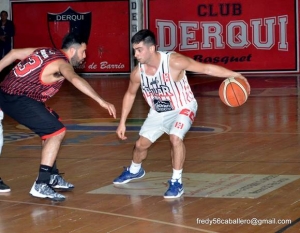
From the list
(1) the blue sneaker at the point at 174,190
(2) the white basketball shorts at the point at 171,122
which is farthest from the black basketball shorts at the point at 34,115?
(1) the blue sneaker at the point at 174,190

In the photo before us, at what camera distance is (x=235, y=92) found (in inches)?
389

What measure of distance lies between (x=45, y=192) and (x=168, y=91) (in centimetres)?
187

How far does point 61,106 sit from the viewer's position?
2048 cm

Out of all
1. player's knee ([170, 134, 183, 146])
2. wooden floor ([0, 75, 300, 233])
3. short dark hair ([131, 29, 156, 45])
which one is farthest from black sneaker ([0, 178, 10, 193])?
short dark hair ([131, 29, 156, 45])

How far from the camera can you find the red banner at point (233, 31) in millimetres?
28594

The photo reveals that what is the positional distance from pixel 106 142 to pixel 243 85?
476 centimetres

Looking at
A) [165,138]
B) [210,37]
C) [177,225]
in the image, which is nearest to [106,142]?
[165,138]

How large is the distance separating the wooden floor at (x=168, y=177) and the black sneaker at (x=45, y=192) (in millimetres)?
76

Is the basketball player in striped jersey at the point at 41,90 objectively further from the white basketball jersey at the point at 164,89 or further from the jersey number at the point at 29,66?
the white basketball jersey at the point at 164,89

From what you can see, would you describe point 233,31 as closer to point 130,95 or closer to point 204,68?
point 130,95

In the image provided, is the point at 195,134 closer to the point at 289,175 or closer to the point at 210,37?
the point at 289,175

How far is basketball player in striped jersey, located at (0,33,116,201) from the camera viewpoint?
933cm

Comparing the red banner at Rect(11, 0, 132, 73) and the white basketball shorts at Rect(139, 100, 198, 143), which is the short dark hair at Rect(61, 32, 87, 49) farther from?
the red banner at Rect(11, 0, 132, 73)

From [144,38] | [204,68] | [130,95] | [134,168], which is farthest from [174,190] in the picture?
[144,38]
